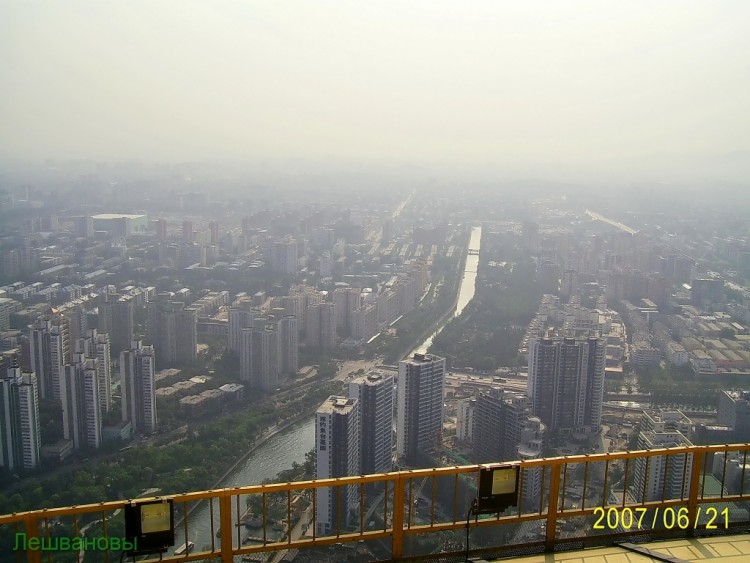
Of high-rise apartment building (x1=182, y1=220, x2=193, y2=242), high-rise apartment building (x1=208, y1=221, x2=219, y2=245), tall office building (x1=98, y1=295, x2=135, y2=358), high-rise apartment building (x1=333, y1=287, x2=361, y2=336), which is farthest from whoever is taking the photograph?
high-rise apartment building (x1=208, y1=221, x2=219, y2=245)

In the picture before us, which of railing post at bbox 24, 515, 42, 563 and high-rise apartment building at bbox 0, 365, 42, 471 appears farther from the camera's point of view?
high-rise apartment building at bbox 0, 365, 42, 471

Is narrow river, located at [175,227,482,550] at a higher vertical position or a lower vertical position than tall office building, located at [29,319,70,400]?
lower

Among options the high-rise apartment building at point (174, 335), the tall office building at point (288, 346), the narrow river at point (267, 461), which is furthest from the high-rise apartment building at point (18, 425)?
the tall office building at point (288, 346)

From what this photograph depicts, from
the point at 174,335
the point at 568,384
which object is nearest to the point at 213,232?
the point at 174,335

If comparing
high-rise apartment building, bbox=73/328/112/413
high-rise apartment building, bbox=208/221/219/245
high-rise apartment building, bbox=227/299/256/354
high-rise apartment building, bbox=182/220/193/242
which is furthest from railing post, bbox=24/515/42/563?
high-rise apartment building, bbox=208/221/219/245

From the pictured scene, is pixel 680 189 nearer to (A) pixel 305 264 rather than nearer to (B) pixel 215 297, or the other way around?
(A) pixel 305 264

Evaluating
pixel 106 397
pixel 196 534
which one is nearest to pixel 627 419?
pixel 196 534

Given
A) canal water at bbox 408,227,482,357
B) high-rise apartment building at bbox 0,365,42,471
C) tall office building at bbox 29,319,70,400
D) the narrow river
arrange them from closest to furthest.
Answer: the narrow river
high-rise apartment building at bbox 0,365,42,471
tall office building at bbox 29,319,70,400
canal water at bbox 408,227,482,357
